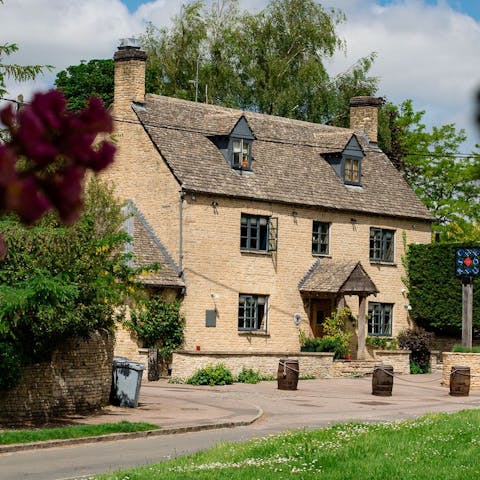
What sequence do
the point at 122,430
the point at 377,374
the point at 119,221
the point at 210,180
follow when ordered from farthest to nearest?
1. the point at 210,180
2. the point at 119,221
3. the point at 377,374
4. the point at 122,430

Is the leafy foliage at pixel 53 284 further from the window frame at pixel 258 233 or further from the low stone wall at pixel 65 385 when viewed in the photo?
the window frame at pixel 258 233

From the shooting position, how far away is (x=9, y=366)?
20203 millimetres

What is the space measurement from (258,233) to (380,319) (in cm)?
715

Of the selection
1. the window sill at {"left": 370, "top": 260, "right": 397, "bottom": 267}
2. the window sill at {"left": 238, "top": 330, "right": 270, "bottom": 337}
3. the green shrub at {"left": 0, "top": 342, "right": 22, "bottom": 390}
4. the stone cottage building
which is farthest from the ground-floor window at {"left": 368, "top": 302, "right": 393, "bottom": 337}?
the green shrub at {"left": 0, "top": 342, "right": 22, "bottom": 390}

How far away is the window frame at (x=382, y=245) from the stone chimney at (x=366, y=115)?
5.99 m

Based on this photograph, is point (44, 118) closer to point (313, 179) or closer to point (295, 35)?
point (313, 179)

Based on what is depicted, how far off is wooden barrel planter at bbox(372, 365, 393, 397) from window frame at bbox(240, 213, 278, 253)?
925 centimetres

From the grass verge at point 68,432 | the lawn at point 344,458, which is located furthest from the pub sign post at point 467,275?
the lawn at point 344,458

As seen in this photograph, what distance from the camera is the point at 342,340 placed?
38.6 meters

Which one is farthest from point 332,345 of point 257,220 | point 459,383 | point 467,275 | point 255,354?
point 459,383

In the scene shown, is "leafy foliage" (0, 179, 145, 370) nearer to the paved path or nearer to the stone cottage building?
the paved path

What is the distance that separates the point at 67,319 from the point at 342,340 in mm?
19312

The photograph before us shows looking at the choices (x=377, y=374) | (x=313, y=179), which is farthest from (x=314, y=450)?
(x=313, y=179)

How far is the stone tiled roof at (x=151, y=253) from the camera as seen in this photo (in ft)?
115
